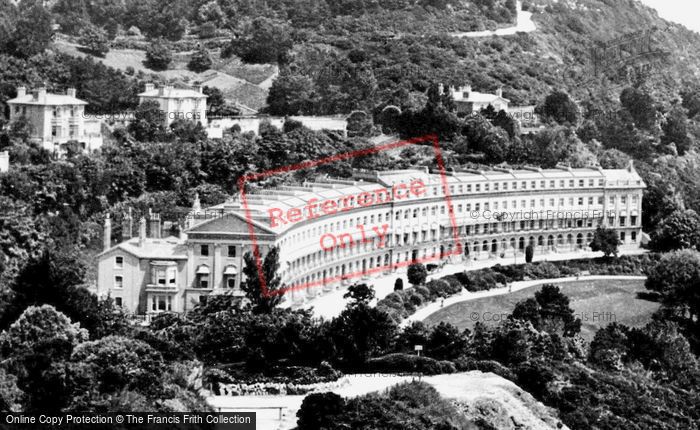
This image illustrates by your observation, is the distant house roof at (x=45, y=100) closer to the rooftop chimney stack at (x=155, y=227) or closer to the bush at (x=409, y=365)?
the rooftop chimney stack at (x=155, y=227)

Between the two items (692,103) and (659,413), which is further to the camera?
(692,103)

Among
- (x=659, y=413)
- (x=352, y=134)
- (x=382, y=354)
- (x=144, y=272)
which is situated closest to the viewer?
(x=659, y=413)

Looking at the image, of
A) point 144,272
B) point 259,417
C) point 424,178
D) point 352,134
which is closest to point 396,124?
point 352,134

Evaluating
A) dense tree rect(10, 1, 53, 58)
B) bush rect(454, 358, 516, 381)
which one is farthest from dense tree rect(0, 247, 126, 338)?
dense tree rect(10, 1, 53, 58)

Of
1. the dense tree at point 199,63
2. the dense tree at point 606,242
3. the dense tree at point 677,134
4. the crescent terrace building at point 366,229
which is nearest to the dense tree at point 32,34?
the dense tree at point 199,63

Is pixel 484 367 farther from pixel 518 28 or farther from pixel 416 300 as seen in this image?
pixel 518 28

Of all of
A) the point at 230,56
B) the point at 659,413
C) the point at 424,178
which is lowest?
the point at 659,413

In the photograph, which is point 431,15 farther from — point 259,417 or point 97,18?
point 259,417

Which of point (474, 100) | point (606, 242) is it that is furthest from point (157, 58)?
point (606, 242)
